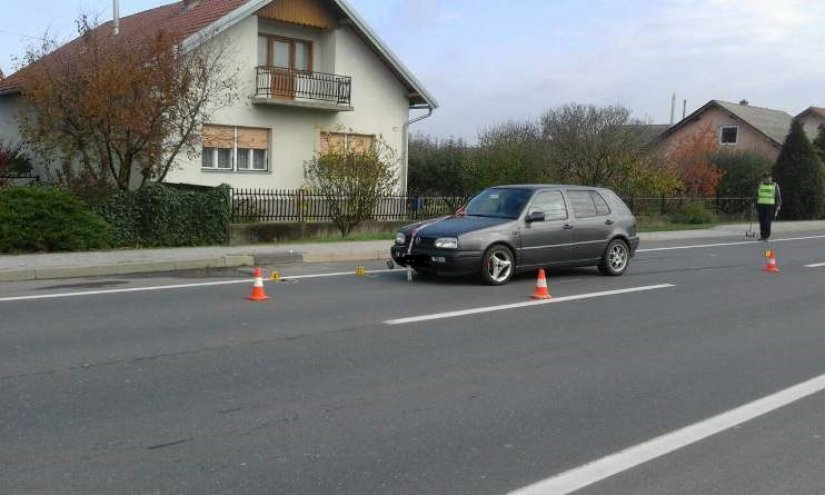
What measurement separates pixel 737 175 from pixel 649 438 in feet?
Result: 106

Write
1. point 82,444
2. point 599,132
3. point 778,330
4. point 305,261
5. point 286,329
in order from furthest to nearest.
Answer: point 599,132 < point 305,261 < point 778,330 < point 286,329 < point 82,444

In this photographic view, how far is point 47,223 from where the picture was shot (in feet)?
46.7

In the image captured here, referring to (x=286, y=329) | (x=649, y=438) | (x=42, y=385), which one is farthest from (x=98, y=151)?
(x=649, y=438)

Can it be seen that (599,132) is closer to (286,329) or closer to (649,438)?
(286,329)

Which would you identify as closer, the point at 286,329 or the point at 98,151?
the point at 286,329

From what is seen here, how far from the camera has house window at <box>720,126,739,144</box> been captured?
174ft

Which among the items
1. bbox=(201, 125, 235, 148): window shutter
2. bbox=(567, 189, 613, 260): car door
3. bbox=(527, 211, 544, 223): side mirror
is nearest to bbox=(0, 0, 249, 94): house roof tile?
bbox=(201, 125, 235, 148): window shutter

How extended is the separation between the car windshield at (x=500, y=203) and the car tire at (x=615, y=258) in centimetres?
181

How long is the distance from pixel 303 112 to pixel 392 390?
1936cm

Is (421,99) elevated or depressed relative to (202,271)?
elevated

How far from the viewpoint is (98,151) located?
16.1m

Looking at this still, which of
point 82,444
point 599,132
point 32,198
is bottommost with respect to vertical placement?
point 82,444

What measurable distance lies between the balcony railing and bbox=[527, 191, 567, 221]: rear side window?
12609mm

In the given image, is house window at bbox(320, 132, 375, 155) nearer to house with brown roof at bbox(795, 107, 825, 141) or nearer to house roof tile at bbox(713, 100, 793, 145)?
house roof tile at bbox(713, 100, 793, 145)
